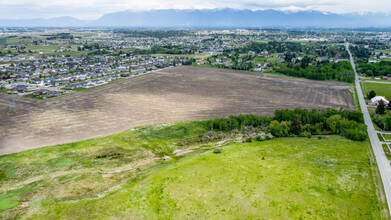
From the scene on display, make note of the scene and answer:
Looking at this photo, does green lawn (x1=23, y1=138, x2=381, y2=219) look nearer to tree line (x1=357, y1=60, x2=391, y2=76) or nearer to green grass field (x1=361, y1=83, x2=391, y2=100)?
green grass field (x1=361, y1=83, x2=391, y2=100)

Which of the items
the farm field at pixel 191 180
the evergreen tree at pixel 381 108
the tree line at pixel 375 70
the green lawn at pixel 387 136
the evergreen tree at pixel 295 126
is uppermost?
the tree line at pixel 375 70

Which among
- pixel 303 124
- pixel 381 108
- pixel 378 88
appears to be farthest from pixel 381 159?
pixel 378 88

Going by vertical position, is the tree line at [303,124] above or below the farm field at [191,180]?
above

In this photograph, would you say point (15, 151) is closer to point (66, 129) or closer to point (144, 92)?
point (66, 129)

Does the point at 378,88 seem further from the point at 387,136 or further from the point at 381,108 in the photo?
the point at 387,136

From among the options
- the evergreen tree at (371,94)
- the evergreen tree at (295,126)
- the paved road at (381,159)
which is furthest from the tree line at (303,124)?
the evergreen tree at (371,94)

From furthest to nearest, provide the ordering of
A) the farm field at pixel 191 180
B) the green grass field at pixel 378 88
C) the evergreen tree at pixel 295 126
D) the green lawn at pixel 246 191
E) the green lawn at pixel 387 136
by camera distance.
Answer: the green grass field at pixel 378 88, the evergreen tree at pixel 295 126, the green lawn at pixel 387 136, the farm field at pixel 191 180, the green lawn at pixel 246 191

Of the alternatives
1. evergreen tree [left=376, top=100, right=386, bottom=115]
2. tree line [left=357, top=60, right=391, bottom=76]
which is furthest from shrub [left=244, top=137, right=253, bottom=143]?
tree line [left=357, top=60, right=391, bottom=76]

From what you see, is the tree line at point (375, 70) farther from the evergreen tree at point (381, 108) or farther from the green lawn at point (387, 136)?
the green lawn at point (387, 136)
